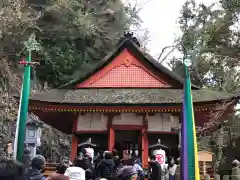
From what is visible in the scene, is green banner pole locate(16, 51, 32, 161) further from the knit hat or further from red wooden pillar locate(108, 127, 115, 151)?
red wooden pillar locate(108, 127, 115, 151)

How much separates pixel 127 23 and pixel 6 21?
46.3 feet

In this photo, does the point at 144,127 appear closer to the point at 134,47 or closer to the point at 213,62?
the point at 134,47

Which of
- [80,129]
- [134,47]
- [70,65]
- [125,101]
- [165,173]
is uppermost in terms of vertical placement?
[70,65]

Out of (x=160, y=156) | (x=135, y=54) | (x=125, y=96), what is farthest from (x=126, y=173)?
(x=135, y=54)

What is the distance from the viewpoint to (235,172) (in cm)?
976

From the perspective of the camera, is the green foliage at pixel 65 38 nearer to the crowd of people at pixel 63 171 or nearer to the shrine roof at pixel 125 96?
the shrine roof at pixel 125 96

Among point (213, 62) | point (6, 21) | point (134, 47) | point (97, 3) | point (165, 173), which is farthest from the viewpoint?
point (97, 3)

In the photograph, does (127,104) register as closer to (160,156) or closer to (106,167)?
(160,156)

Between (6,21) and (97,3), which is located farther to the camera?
(97,3)

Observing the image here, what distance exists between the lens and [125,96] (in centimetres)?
1436

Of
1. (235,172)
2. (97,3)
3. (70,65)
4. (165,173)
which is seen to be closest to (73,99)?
(165,173)

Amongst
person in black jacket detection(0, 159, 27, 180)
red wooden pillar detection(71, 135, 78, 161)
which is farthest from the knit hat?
red wooden pillar detection(71, 135, 78, 161)

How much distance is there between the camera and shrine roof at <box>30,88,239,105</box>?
1368 centimetres

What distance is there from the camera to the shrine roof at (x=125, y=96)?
1368 centimetres
